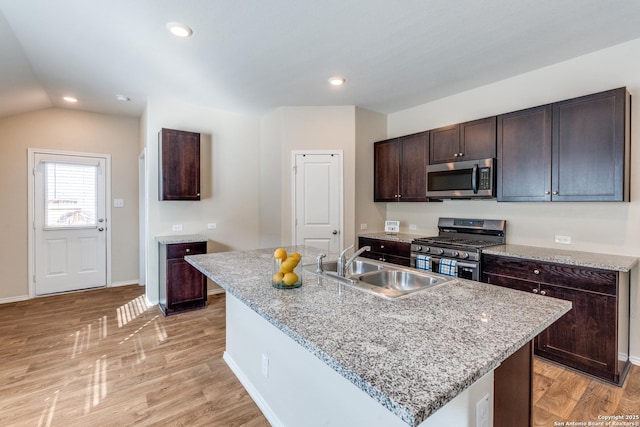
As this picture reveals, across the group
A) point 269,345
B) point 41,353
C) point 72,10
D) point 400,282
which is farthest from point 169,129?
point 400,282

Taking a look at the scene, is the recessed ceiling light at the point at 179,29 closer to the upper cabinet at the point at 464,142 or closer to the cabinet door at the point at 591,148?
the upper cabinet at the point at 464,142

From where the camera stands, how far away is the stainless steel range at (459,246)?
292cm

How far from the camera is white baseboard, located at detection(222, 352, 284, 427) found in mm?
1810

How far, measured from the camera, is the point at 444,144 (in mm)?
3561

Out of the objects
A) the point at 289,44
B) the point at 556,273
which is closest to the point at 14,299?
the point at 289,44

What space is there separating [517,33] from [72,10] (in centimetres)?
335

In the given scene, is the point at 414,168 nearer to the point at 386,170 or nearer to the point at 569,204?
the point at 386,170

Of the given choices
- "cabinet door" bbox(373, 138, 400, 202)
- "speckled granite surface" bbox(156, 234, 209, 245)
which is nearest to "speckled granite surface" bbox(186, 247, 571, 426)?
"speckled granite surface" bbox(156, 234, 209, 245)

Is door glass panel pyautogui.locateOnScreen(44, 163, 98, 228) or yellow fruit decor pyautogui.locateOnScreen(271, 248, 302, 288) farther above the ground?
door glass panel pyautogui.locateOnScreen(44, 163, 98, 228)

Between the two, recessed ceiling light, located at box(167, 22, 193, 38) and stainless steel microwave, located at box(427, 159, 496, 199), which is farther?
stainless steel microwave, located at box(427, 159, 496, 199)

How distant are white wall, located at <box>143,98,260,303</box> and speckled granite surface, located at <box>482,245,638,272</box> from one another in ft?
10.9

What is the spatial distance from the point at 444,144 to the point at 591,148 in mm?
1360

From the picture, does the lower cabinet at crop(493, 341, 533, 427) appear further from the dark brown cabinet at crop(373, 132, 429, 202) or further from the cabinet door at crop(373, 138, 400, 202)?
the cabinet door at crop(373, 138, 400, 202)

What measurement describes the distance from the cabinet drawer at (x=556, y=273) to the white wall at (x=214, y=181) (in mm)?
3320
